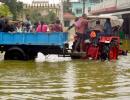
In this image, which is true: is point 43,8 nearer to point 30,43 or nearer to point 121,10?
point 121,10

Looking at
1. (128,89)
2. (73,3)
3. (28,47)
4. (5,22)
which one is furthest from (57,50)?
(73,3)

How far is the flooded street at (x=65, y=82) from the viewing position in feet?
35.6

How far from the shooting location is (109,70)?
16.6 meters

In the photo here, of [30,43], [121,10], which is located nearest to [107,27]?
[30,43]

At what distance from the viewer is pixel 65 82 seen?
13219 millimetres

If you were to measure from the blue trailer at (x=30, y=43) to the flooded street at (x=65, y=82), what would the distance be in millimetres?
1861

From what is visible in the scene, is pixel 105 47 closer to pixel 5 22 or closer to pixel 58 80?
pixel 5 22

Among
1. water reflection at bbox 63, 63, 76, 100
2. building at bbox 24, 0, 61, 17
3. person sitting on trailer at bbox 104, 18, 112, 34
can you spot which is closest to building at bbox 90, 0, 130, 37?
person sitting on trailer at bbox 104, 18, 112, 34

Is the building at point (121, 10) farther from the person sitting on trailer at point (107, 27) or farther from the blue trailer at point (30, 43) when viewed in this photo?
the blue trailer at point (30, 43)

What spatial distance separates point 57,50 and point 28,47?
121cm

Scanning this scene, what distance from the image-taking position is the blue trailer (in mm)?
20516

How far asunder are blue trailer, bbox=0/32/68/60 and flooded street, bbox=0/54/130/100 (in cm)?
186

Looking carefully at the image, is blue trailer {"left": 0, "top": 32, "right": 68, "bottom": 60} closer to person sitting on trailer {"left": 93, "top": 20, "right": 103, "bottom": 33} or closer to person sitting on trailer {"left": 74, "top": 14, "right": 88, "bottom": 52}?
person sitting on trailer {"left": 74, "top": 14, "right": 88, "bottom": 52}

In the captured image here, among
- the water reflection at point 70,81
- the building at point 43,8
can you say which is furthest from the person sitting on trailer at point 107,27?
the building at point 43,8
